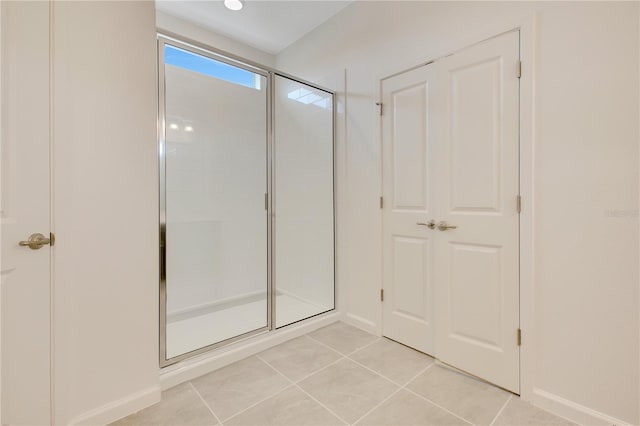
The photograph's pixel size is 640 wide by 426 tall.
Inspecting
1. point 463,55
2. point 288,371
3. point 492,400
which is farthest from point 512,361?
point 463,55

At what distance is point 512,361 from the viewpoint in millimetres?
1720

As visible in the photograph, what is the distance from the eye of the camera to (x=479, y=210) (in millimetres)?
1856

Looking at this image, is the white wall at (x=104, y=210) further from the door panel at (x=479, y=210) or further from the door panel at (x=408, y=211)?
the door panel at (x=479, y=210)

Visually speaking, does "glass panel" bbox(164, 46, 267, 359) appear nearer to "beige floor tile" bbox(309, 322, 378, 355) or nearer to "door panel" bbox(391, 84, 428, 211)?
"beige floor tile" bbox(309, 322, 378, 355)

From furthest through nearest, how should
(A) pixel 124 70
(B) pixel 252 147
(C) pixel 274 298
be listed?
1. (B) pixel 252 147
2. (C) pixel 274 298
3. (A) pixel 124 70

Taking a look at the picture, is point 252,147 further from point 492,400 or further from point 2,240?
point 492,400

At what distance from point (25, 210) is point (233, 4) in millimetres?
2488

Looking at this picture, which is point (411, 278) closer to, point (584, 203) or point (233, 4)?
point (584, 203)

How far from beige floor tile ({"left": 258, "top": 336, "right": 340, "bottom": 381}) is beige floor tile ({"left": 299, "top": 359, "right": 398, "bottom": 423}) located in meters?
0.08

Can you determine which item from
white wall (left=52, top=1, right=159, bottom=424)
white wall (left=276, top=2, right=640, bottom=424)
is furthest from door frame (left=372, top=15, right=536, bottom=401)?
white wall (left=52, top=1, right=159, bottom=424)

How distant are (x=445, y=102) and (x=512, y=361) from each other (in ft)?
5.40

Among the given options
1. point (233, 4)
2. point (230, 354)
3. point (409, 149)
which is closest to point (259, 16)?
point (233, 4)

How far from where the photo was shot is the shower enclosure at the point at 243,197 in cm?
274

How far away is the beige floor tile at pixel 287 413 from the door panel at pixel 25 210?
88 centimetres
